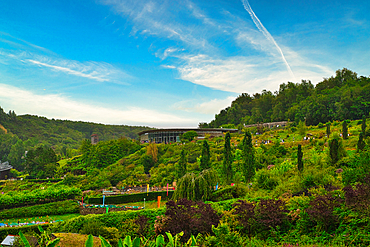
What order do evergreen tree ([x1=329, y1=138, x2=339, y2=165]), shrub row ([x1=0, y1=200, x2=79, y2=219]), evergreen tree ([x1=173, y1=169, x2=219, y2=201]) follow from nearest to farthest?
evergreen tree ([x1=173, y1=169, x2=219, y2=201]), evergreen tree ([x1=329, y1=138, x2=339, y2=165]), shrub row ([x1=0, y1=200, x2=79, y2=219])

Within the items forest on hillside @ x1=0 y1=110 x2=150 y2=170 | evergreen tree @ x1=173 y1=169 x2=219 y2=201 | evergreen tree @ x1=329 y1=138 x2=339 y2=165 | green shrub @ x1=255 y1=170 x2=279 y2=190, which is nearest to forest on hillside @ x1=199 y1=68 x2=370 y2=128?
evergreen tree @ x1=329 y1=138 x2=339 y2=165

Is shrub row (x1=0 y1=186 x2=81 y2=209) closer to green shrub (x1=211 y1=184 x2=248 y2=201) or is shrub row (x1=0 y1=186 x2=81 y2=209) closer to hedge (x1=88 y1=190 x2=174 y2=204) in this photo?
hedge (x1=88 y1=190 x2=174 y2=204)

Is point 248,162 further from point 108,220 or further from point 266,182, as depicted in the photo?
point 108,220

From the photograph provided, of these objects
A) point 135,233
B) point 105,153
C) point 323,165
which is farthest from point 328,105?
point 135,233

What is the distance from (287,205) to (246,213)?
1811 millimetres

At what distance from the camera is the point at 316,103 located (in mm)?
42750

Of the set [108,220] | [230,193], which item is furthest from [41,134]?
[230,193]

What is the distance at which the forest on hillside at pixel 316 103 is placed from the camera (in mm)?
38531

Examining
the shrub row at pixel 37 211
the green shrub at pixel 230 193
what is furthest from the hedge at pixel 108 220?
the shrub row at pixel 37 211

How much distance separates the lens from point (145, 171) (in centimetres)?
3228

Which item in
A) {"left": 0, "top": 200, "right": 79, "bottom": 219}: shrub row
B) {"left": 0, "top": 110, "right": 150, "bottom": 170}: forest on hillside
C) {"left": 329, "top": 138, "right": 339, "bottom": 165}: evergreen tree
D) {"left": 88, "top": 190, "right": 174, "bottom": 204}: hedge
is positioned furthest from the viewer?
{"left": 0, "top": 110, "right": 150, "bottom": 170}: forest on hillside

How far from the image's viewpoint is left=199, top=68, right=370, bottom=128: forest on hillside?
3853cm

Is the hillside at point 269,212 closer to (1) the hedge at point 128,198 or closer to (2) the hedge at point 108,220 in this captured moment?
(2) the hedge at point 108,220

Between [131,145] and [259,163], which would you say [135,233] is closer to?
[259,163]
